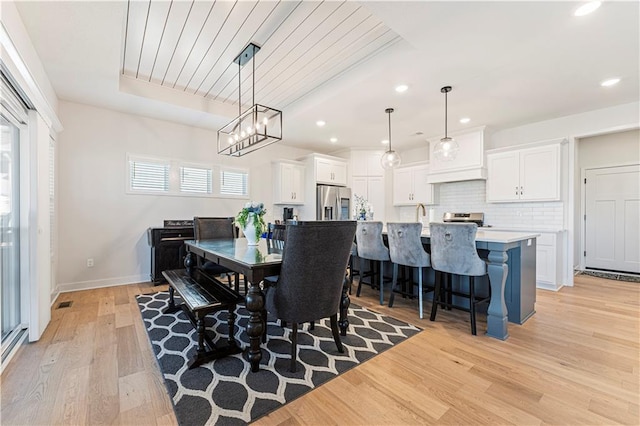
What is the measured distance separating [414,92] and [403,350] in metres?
2.90

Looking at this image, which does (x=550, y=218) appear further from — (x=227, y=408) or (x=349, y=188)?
(x=227, y=408)

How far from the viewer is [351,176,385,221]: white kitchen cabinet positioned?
6.11 metres

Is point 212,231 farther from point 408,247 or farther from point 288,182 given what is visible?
point 408,247

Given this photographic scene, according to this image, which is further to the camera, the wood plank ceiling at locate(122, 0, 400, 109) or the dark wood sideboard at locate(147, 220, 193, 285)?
the dark wood sideboard at locate(147, 220, 193, 285)

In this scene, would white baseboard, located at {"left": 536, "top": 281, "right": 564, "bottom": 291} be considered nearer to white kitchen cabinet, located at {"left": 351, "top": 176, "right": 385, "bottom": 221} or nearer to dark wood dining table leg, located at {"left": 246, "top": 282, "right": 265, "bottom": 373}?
white kitchen cabinet, located at {"left": 351, "top": 176, "right": 385, "bottom": 221}

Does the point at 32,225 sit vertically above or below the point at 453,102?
below

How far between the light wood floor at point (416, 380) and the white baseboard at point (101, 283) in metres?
1.24

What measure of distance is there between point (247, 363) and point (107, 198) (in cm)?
361

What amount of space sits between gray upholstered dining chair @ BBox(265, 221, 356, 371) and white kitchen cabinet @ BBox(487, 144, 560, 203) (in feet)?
12.9

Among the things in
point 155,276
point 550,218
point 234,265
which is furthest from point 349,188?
point 234,265

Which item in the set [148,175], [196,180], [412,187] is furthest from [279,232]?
[412,187]

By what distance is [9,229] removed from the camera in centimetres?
223

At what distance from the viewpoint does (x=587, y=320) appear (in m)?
2.82

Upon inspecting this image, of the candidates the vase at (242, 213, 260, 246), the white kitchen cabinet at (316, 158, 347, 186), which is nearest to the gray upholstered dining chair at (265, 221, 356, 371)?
the vase at (242, 213, 260, 246)
